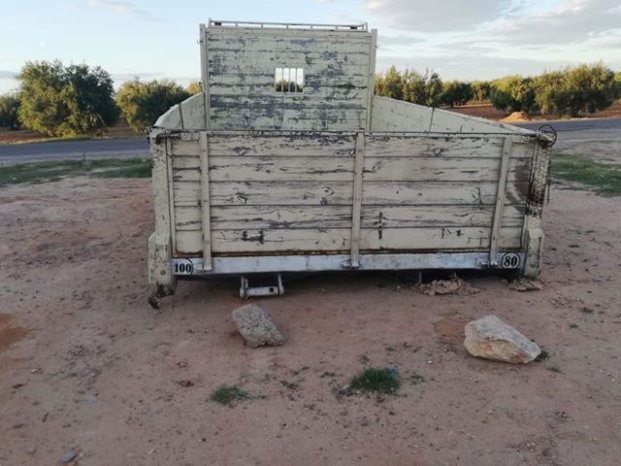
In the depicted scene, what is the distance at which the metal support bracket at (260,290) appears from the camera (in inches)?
200

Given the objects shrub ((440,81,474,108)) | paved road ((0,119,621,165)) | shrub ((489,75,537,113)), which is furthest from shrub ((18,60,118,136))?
shrub ((489,75,537,113))

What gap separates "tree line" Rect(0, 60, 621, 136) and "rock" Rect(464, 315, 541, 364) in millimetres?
32635

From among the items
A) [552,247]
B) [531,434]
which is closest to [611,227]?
[552,247]

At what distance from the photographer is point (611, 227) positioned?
25.2 ft

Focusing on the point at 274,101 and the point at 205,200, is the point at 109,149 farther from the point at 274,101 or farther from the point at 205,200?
the point at 205,200

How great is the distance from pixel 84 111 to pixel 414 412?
111ft

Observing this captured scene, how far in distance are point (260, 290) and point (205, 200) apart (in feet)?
3.29

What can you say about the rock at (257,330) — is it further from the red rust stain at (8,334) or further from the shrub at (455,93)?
the shrub at (455,93)

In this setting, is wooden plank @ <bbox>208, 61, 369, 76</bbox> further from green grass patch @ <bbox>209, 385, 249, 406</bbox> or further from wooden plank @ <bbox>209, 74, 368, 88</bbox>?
green grass patch @ <bbox>209, 385, 249, 406</bbox>

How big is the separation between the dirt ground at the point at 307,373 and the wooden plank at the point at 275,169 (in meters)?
1.14

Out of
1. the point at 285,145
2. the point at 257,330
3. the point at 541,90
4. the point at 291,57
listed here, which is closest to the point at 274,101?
the point at 291,57

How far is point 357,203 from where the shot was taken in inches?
193

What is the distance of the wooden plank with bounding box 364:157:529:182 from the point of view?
4.87 metres

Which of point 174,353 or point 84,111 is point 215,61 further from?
point 84,111
